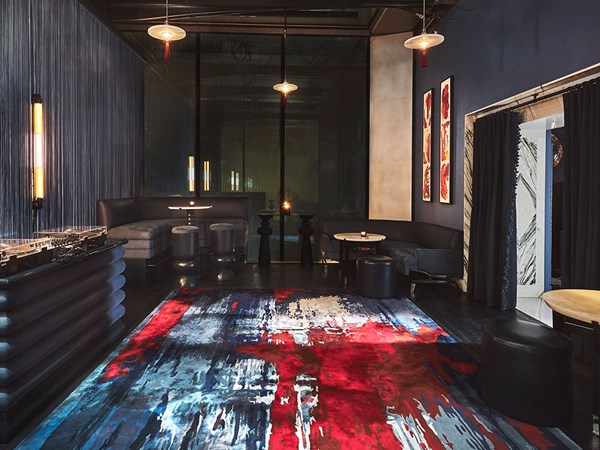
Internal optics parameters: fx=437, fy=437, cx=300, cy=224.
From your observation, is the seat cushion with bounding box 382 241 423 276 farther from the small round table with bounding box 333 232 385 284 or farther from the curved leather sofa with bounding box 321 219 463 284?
the small round table with bounding box 333 232 385 284

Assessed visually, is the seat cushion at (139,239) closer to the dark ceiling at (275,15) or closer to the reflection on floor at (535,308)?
the dark ceiling at (275,15)

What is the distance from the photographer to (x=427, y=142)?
6832 mm

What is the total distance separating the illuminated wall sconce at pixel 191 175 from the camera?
308 inches

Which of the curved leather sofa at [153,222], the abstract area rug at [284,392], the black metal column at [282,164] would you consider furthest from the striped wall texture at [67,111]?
the black metal column at [282,164]

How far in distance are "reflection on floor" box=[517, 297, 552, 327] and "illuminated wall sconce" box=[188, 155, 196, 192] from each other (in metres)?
5.57

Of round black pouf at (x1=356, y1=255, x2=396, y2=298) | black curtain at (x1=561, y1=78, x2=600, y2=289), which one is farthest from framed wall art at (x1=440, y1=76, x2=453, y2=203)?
black curtain at (x1=561, y1=78, x2=600, y2=289)

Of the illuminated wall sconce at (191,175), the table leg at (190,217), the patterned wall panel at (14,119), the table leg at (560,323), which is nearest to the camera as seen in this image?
the table leg at (560,323)

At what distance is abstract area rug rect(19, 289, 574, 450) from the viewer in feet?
7.10

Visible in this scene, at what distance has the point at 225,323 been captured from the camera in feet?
13.3

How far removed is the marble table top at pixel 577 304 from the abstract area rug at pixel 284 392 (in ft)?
2.10

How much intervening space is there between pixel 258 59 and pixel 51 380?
21.8 ft

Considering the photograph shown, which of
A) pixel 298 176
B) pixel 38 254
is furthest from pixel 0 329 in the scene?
pixel 298 176

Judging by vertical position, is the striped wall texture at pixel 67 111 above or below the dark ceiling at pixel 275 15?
below

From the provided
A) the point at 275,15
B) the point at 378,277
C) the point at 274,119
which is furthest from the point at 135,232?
the point at 275,15
